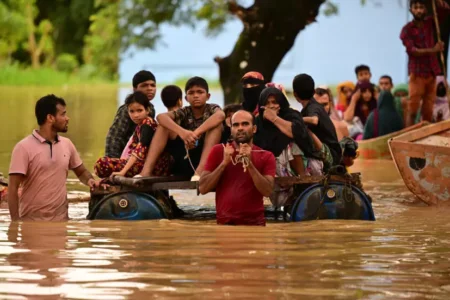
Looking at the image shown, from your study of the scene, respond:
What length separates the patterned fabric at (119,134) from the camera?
12.4 m

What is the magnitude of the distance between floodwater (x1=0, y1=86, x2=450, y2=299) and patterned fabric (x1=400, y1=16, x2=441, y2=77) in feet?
17.8

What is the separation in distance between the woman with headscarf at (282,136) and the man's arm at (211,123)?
0.32 meters

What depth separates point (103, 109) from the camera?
36812 millimetres

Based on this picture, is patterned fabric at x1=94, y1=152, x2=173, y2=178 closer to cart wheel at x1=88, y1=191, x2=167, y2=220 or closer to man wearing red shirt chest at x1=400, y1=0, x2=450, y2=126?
cart wheel at x1=88, y1=191, x2=167, y2=220

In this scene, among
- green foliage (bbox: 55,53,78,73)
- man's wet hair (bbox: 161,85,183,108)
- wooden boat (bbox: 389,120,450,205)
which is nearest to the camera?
man's wet hair (bbox: 161,85,183,108)

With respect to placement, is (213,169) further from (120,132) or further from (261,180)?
(120,132)

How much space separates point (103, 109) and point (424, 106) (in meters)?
19.3

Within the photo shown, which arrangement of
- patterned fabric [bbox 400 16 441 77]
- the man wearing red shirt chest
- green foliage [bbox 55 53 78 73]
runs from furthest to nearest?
green foliage [bbox 55 53 78 73] < patterned fabric [bbox 400 16 441 77] < the man wearing red shirt chest

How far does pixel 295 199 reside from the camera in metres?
11.5

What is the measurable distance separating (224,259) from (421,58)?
937 centimetres

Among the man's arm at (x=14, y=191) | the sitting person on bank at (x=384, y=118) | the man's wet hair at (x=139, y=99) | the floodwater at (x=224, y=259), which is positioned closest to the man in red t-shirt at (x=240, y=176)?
the floodwater at (x=224, y=259)

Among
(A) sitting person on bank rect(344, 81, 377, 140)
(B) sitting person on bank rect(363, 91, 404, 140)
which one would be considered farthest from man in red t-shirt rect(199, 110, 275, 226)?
(A) sitting person on bank rect(344, 81, 377, 140)

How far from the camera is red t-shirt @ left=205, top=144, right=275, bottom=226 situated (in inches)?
411

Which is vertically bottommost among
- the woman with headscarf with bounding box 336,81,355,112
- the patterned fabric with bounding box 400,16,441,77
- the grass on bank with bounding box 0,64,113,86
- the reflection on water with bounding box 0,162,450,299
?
the reflection on water with bounding box 0,162,450,299
